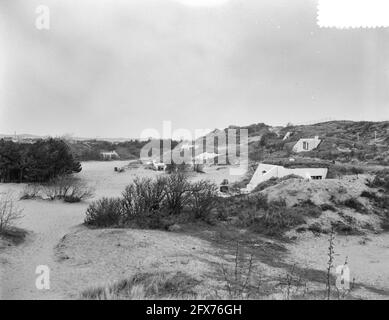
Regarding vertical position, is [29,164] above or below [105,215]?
above

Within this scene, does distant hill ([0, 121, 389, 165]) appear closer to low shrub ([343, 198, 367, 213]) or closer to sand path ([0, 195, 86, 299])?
sand path ([0, 195, 86, 299])

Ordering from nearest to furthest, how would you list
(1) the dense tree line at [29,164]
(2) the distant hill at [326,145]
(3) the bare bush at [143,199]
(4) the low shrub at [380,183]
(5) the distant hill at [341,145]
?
(3) the bare bush at [143,199]
(4) the low shrub at [380,183]
(1) the dense tree line at [29,164]
(5) the distant hill at [341,145]
(2) the distant hill at [326,145]

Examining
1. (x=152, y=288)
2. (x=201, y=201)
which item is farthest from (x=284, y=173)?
(x=152, y=288)

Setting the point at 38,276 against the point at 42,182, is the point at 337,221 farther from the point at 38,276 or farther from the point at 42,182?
the point at 42,182

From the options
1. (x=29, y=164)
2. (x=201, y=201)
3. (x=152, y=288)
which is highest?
(x=29, y=164)

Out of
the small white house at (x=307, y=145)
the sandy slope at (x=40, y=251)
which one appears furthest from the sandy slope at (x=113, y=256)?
the small white house at (x=307, y=145)

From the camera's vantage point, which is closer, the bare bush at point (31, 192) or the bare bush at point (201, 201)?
the bare bush at point (201, 201)

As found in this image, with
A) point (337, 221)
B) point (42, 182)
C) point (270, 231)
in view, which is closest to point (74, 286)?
point (270, 231)

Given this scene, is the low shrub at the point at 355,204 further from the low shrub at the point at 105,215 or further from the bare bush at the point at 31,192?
the bare bush at the point at 31,192

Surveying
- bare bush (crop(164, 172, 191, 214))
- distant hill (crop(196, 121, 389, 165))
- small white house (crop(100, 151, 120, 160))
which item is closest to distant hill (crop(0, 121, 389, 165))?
distant hill (crop(196, 121, 389, 165))

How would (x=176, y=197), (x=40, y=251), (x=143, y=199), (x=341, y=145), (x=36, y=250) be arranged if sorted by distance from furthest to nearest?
(x=341, y=145) → (x=176, y=197) → (x=143, y=199) → (x=36, y=250) → (x=40, y=251)

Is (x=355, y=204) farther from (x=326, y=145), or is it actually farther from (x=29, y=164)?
(x=326, y=145)

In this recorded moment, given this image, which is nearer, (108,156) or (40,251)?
(40,251)

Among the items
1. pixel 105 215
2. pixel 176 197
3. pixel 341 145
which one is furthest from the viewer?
pixel 341 145
